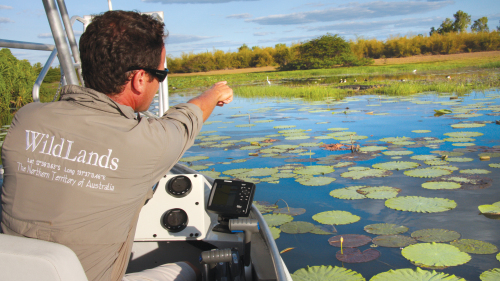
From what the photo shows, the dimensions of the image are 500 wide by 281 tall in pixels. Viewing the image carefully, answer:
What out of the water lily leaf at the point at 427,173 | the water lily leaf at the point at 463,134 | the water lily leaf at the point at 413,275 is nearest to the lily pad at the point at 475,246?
the water lily leaf at the point at 413,275

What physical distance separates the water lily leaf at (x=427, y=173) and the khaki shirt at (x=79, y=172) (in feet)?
7.93

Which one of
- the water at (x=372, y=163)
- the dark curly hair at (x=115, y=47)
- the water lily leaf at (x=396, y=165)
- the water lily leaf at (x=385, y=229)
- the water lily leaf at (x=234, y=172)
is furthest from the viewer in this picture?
the water lily leaf at (x=234, y=172)

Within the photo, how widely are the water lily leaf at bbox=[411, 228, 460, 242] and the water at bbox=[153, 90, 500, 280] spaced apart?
0.05 m

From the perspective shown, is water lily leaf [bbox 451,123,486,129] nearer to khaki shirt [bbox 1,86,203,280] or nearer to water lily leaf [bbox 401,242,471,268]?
water lily leaf [bbox 401,242,471,268]

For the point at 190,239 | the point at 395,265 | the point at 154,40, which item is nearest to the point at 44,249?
the point at 154,40

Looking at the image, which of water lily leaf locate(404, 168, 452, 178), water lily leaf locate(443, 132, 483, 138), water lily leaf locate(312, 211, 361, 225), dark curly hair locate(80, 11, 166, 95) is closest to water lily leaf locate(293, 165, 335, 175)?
water lily leaf locate(404, 168, 452, 178)

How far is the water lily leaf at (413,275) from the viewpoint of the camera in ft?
4.84

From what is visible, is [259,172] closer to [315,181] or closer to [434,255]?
[315,181]

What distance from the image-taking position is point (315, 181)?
2.81 m

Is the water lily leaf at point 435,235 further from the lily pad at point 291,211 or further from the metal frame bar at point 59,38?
the metal frame bar at point 59,38

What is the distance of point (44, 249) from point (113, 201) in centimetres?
18

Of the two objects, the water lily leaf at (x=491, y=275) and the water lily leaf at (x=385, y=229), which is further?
the water lily leaf at (x=385, y=229)

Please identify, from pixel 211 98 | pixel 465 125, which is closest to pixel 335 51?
pixel 465 125

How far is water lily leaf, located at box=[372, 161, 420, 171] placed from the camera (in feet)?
9.81
